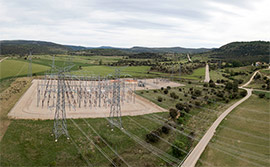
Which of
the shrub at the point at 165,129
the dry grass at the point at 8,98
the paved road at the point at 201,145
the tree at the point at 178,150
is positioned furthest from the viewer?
the shrub at the point at 165,129

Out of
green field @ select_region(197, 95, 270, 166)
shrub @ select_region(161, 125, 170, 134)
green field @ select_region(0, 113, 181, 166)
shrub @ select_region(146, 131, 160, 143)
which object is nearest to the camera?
Result: green field @ select_region(0, 113, 181, 166)

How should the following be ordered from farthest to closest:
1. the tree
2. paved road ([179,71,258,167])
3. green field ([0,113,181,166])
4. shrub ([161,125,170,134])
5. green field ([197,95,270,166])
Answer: shrub ([161,125,170,134]) → the tree → green field ([197,95,270,166]) → paved road ([179,71,258,167]) → green field ([0,113,181,166])

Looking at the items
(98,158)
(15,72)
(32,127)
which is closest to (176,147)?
(98,158)

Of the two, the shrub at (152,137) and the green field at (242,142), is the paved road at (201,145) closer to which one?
the green field at (242,142)

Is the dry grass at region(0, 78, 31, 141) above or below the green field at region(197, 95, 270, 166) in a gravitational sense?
above

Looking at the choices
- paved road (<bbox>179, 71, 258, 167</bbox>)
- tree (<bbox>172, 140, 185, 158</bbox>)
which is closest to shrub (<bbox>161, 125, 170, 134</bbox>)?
paved road (<bbox>179, 71, 258, 167</bbox>)

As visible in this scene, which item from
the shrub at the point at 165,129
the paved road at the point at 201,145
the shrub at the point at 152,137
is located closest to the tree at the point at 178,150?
the paved road at the point at 201,145

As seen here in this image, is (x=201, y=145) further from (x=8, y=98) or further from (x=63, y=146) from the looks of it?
(x=8, y=98)

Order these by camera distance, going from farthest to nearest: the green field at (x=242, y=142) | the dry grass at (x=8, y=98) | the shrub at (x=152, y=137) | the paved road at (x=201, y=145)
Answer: the dry grass at (x=8, y=98), the shrub at (x=152, y=137), the green field at (x=242, y=142), the paved road at (x=201, y=145)

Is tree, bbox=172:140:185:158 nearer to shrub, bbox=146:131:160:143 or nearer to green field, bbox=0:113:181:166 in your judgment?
green field, bbox=0:113:181:166
